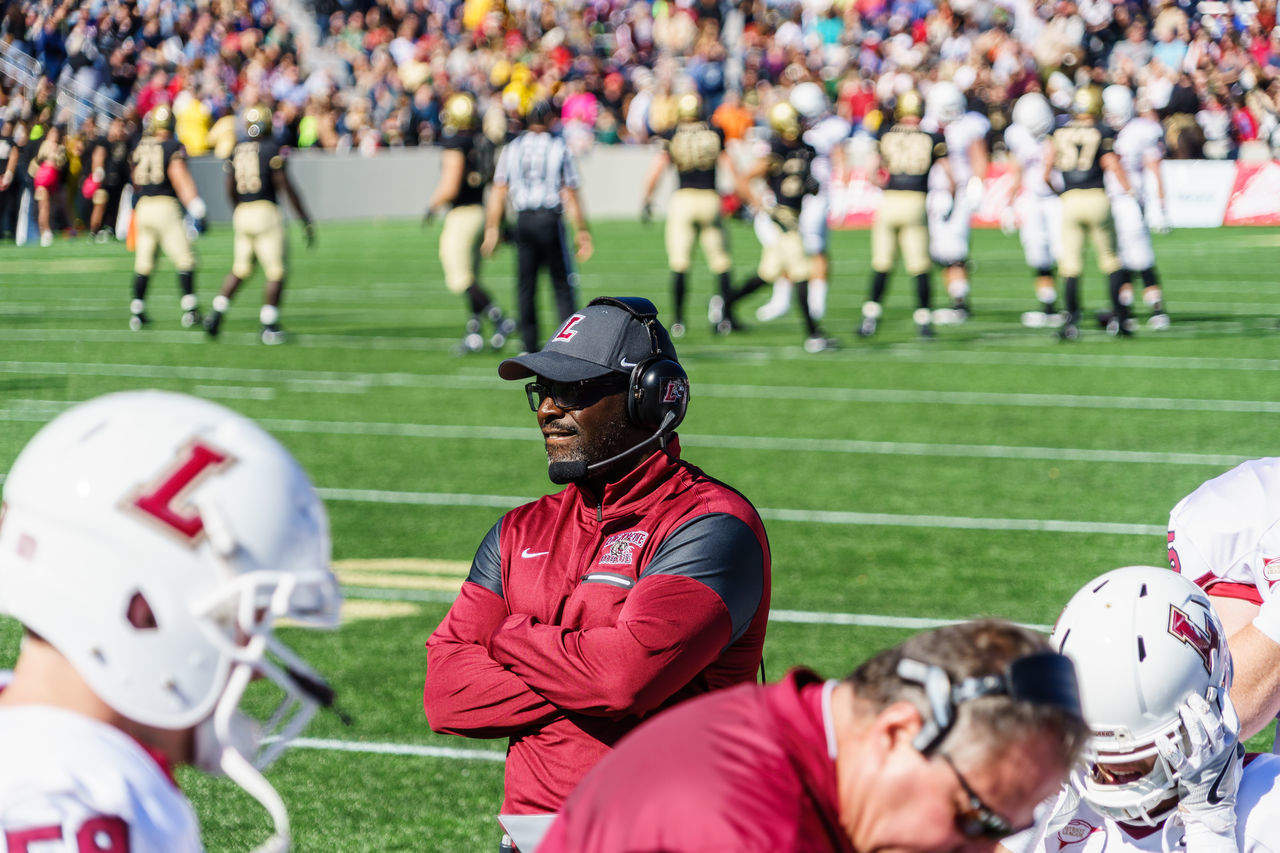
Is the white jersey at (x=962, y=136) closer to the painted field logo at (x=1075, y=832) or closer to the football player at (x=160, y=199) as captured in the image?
the football player at (x=160, y=199)

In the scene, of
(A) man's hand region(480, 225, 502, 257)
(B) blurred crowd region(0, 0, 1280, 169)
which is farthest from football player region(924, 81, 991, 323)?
(A) man's hand region(480, 225, 502, 257)

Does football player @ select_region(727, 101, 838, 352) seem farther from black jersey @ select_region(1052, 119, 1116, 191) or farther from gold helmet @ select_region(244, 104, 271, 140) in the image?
gold helmet @ select_region(244, 104, 271, 140)

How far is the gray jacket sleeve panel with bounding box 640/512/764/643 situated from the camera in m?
3.11

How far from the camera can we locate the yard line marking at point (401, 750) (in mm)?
5445

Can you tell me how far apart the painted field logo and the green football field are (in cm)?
225

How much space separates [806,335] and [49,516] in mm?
13498

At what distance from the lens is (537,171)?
13.5 m

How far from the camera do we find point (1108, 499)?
8.81 m

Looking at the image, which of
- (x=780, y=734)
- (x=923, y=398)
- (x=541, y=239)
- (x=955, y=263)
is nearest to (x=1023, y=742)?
(x=780, y=734)

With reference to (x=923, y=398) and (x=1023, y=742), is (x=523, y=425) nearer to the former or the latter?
(x=923, y=398)

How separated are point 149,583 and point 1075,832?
5.90 feet

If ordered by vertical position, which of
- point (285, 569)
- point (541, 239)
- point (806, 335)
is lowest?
point (806, 335)

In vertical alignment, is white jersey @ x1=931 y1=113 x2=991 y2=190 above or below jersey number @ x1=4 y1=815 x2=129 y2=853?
below

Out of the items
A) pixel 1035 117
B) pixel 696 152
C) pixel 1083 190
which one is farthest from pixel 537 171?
pixel 1035 117
